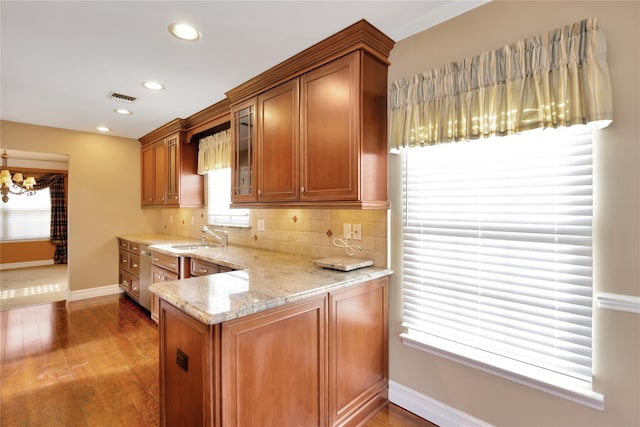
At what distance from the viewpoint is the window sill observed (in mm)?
1358

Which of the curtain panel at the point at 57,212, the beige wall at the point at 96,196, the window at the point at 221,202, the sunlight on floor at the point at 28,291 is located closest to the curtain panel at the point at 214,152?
the window at the point at 221,202

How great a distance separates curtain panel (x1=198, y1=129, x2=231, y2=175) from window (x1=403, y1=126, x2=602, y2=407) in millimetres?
2177

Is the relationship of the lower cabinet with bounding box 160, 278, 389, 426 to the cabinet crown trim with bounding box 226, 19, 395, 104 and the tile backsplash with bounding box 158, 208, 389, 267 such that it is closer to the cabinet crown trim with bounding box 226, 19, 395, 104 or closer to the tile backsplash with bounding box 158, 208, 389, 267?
the tile backsplash with bounding box 158, 208, 389, 267

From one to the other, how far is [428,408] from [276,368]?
111cm

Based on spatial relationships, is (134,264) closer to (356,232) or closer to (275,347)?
(356,232)

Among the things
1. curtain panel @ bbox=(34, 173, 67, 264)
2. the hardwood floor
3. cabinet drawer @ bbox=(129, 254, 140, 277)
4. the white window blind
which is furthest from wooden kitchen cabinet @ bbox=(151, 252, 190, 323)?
curtain panel @ bbox=(34, 173, 67, 264)

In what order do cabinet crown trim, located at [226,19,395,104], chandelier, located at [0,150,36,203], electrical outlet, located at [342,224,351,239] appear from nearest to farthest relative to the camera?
cabinet crown trim, located at [226,19,395,104] → electrical outlet, located at [342,224,351,239] → chandelier, located at [0,150,36,203]

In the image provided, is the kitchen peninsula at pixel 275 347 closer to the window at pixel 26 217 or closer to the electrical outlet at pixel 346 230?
the electrical outlet at pixel 346 230

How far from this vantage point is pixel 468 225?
1.73 metres

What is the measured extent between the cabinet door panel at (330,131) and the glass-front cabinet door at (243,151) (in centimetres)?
64

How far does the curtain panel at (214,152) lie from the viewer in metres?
3.37

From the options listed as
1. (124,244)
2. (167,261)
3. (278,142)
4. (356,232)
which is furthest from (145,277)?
(356,232)

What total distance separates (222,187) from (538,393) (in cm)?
346

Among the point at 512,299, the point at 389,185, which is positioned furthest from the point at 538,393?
the point at 389,185
